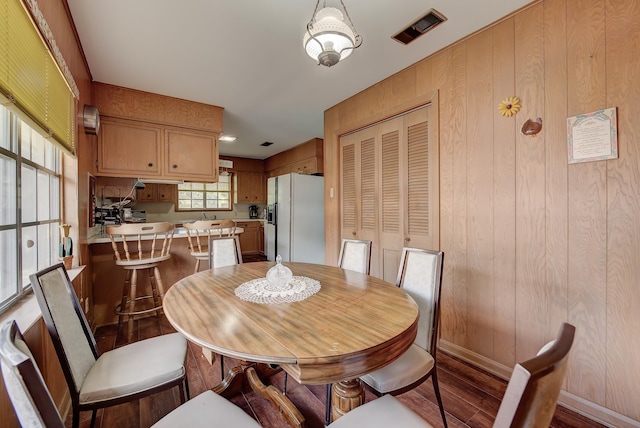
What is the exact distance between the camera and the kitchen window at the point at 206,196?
6.31 meters

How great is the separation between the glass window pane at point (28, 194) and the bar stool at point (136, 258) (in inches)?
29.4

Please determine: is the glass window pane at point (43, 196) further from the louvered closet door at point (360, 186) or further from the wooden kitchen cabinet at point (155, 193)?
the wooden kitchen cabinet at point (155, 193)

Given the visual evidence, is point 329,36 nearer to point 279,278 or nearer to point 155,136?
point 279,278

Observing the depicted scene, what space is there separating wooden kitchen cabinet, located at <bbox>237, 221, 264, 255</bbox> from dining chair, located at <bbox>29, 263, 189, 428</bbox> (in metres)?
5.30

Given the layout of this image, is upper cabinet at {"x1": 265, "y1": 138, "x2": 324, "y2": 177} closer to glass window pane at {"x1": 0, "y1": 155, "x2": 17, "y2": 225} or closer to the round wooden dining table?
the round wooden dining table

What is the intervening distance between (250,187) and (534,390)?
6.94m

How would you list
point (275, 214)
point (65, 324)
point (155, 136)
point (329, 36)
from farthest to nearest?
1. point (275, 214)
2. point (155, 136)
3. point (329, 36)
4. point (65, 324)

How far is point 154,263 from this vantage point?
252 centimetres

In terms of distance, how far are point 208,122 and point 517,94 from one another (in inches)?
124

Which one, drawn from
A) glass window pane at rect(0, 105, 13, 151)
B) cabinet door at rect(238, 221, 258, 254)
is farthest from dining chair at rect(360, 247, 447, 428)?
cabinet door at rect(238, 221, 258, 254)

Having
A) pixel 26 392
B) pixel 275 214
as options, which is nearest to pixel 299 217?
pixel 275 214

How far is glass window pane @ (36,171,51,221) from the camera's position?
1.70m

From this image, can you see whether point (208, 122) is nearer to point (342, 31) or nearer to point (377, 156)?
point (377, 156)

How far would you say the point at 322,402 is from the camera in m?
1.68
